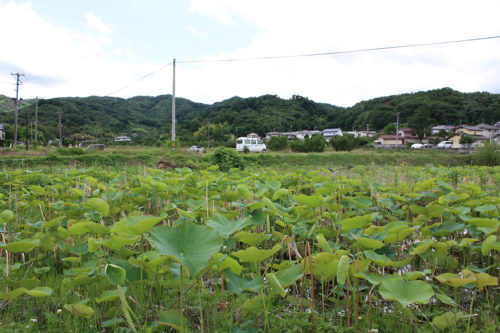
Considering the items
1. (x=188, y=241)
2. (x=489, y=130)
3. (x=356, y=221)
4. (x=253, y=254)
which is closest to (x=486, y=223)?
(x=356, y=221)

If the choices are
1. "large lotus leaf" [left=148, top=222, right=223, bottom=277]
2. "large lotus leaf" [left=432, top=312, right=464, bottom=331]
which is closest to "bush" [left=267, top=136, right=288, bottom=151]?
"large lotus leaf" [left=432, top=312, right=464, bottom=331]

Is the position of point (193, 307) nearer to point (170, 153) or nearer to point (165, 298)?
point (165, 298)

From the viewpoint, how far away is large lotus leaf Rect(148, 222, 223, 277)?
706 millimetres

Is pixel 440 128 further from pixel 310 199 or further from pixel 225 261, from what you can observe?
pixel 225 261

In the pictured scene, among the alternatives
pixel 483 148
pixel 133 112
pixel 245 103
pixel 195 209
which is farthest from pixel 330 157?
pixel 133 112

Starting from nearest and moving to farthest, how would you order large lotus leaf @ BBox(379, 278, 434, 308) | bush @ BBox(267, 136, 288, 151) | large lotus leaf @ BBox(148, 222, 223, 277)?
large lotus leaf @ BBox(148, 222, 223, 277) < large lotus leaf @ BBox(379, 278, 434, 308) < bush @ BBox(267, 136, 288, 151)

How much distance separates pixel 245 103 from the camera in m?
55.2

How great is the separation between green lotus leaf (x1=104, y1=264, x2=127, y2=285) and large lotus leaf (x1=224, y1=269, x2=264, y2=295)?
1.00ft

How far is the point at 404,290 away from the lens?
2.77ft

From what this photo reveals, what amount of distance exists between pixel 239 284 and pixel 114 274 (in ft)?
1.19

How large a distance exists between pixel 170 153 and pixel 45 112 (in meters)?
38.5

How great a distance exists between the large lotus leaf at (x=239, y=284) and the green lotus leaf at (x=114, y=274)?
305 mm

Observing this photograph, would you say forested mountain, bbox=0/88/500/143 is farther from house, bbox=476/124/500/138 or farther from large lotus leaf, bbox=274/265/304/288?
large lotus leaf, bbox=274/265/304/288

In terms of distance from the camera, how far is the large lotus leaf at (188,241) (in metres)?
0.71
